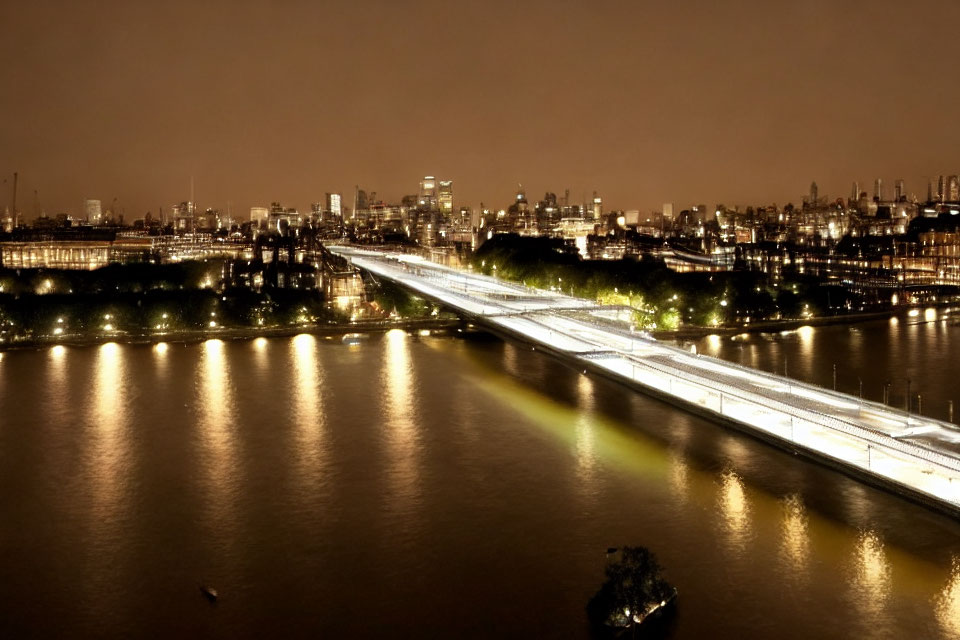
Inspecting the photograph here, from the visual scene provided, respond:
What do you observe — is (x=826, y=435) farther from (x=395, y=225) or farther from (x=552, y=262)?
(x=395, y=225)

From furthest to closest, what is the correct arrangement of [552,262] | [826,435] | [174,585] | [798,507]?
[552,262] < [826,435] < [798,507] < [174,585]

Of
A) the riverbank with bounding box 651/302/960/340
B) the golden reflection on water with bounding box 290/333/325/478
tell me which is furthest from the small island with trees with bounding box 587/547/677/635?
the riverbank with bounding box 651/302/960/340

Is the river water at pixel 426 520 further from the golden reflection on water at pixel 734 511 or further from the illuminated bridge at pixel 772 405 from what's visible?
the illuminated bridge at pixel 772 405

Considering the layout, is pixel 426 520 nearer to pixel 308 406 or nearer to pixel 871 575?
pixel 871 575

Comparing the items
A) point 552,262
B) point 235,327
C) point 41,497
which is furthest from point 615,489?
point 552,262

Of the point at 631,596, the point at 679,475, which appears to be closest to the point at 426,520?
the point at 631,596

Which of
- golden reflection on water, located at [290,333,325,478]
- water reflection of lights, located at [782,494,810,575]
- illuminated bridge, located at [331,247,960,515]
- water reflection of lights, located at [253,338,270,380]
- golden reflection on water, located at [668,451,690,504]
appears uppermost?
illuminated bridge, located at [331,247,960,515]

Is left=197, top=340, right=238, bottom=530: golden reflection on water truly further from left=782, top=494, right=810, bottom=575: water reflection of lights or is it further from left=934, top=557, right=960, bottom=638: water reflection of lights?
left=934, top=557, right=960, bottom=638: water reflection of lights
